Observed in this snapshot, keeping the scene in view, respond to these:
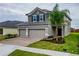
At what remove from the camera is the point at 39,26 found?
15.2 ft

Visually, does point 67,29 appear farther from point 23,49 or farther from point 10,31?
point 10,31

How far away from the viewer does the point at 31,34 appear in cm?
466

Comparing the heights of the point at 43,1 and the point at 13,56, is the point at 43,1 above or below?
above

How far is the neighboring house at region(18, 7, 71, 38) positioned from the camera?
4.58m

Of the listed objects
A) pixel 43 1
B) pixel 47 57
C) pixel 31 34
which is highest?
pixel 43 1

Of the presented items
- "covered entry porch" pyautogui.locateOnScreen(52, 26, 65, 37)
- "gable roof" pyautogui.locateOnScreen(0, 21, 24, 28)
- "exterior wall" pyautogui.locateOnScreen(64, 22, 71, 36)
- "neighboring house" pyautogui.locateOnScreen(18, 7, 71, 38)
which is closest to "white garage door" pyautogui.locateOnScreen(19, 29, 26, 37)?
"neighboring house" pyautogui.locateOnScreen(18, 7, 71, 38)

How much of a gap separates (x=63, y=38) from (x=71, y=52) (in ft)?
0.71

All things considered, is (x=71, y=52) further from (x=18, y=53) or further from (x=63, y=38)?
(x=18, y=53)

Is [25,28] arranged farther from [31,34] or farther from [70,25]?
[70,25]

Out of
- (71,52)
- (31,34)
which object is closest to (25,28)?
(31,34)

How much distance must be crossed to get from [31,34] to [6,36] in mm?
335

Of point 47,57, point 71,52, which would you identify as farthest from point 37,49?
point 71,52

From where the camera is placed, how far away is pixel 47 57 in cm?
454

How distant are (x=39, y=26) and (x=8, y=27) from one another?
41cm
